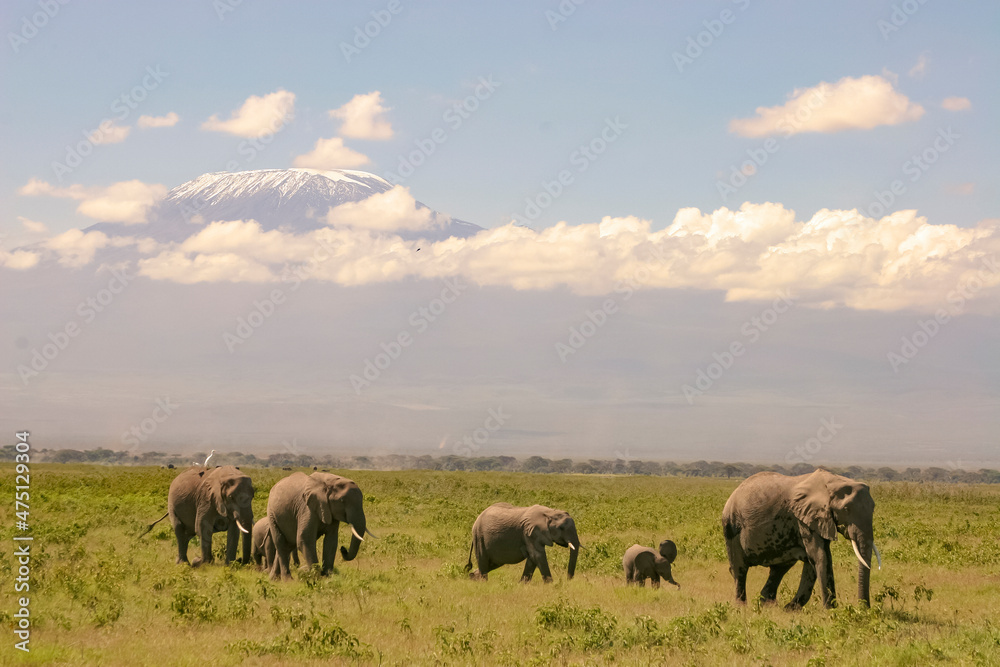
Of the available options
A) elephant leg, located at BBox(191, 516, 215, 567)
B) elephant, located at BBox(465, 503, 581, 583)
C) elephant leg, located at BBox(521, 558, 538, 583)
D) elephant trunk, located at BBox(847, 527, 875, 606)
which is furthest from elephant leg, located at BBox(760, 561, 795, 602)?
elephant leg, located at BBox(191, 516, 215, 567)

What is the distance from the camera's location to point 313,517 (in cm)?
2305

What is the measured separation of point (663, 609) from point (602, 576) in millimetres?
6379

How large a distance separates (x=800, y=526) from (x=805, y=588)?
142cm

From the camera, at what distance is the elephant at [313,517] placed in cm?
2291

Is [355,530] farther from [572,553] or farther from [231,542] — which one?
[572,553]

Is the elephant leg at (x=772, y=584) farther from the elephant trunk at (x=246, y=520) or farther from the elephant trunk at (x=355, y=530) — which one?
the elephant trunk at (x=246, y=520)

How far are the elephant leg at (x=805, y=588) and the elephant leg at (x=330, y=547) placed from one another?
11.5 meters

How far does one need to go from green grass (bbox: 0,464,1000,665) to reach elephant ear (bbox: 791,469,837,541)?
1769 mm

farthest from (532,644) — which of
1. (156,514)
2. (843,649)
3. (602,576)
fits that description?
(156,514)

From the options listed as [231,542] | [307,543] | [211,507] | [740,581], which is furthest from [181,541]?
[740,581]

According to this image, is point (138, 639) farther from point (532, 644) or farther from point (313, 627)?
point (532, 644)

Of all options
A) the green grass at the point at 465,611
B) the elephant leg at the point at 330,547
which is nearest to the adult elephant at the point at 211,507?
the green grass at the point at 465,611

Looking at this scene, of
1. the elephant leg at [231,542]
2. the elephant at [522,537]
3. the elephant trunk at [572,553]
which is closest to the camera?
the elephant trunk at [572,553]

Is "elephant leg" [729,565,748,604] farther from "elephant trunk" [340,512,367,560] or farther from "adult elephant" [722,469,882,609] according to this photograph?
"elephant trunk" [340,512,367,560]
